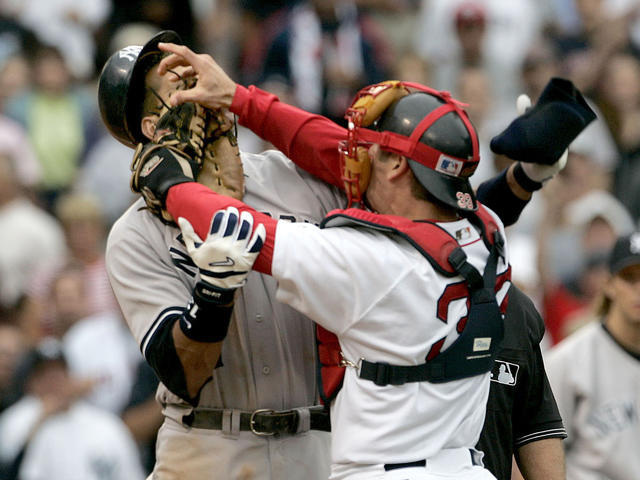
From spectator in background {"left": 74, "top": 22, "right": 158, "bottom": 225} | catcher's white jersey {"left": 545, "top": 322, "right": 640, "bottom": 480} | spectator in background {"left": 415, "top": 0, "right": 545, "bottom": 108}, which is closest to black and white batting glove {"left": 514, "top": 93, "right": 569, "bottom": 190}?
catcher's white jersey {"left": 545, "top": 322, "right": 640, "bottom": 480}

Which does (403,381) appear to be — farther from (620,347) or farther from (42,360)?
(42,360)

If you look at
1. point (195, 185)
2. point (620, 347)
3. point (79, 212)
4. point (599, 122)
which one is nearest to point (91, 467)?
point (79, 212)

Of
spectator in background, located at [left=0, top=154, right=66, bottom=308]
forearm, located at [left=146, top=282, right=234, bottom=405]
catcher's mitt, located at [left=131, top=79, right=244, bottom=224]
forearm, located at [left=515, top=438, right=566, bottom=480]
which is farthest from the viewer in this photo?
spectator in background, located at [left=0, top=154, right=66, bottom=308]

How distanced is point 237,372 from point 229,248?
30.2 inches

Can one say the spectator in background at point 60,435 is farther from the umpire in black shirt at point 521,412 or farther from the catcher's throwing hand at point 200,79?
the catcher's throwing hand at point 200,79

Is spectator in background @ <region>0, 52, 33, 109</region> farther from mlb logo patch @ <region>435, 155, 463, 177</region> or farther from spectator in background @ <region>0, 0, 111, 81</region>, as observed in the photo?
mlb logo patch @ <region>435, 155, 463, 177</region>

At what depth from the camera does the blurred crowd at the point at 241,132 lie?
7488 mm

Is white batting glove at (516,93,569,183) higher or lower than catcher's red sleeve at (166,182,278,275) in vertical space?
higher

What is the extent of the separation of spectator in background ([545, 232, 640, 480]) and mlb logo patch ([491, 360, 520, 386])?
1451mm

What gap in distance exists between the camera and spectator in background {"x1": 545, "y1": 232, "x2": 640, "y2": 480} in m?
5.53

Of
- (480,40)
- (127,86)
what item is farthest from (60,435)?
(480,40)

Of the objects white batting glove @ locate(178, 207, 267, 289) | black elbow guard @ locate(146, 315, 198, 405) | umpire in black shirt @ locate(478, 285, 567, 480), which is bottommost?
umpire in black shirt @ locate(478, 285, 567, 480)

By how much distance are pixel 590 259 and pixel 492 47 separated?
9.92ft

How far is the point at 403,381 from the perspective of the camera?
3352 mm
